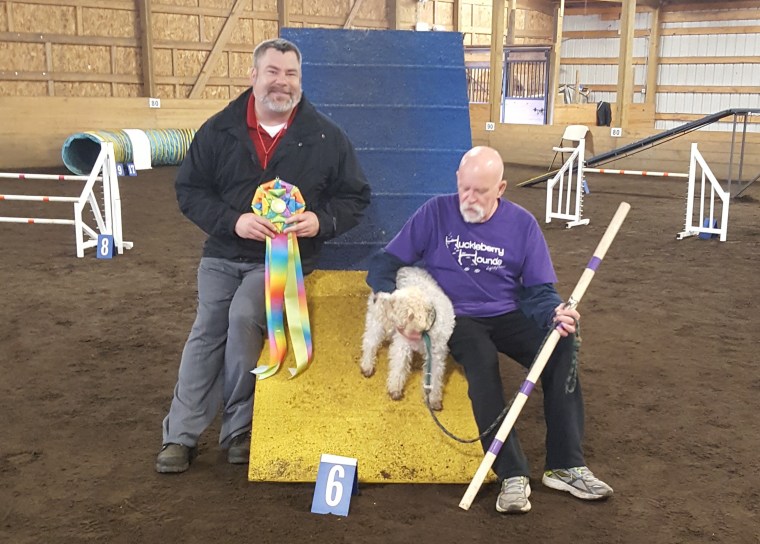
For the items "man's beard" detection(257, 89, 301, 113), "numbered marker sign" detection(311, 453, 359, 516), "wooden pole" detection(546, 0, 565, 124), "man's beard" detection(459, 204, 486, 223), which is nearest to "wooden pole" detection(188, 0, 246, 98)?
"wooden pole" detection(546, 0, 565, 124)

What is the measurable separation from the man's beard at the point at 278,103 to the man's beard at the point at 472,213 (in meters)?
0.72

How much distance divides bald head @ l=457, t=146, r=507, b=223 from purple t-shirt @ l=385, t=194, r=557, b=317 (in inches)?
2.8

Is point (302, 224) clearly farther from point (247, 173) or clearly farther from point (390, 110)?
point (390, 110)

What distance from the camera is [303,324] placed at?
9.70 ft

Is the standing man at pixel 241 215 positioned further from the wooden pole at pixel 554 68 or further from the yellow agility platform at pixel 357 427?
the wooden pole at pixel 554 68

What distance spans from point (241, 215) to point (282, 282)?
0.92 ft

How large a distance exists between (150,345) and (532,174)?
34.8 ft

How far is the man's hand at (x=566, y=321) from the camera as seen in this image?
8.19 ft

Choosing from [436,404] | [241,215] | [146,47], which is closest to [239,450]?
[436,404]

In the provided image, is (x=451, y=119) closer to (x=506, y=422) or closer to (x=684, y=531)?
(x=506, y=422)

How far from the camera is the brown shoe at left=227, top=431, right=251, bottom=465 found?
115 inches

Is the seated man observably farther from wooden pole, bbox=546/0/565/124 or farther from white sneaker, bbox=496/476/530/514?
wooden pole, bbox=546/0/565/124

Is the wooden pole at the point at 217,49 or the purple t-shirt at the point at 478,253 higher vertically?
the wooden pole at the point at 217,49

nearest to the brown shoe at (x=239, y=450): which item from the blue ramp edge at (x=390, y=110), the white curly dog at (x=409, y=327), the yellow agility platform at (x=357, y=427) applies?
the yellow agility platform at (x=357, y=427)
